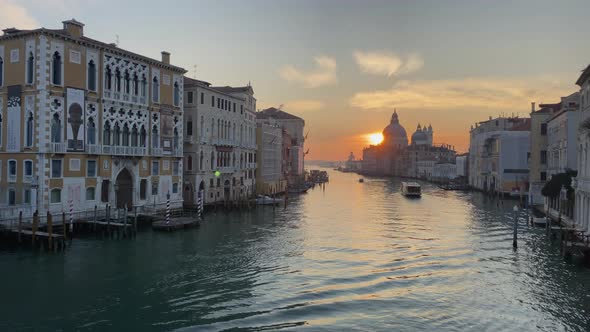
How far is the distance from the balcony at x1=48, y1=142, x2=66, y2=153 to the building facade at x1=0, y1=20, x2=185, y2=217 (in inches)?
2.2

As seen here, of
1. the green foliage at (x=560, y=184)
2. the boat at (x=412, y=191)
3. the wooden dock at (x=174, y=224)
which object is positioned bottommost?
the wooden dock at (x=174, y=224)

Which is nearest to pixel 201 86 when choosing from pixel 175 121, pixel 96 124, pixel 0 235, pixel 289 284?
pixel 175 121

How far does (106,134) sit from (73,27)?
6.72 metres

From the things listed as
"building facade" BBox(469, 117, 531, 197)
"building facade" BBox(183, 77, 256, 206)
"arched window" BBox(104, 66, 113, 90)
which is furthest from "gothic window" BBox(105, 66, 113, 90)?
"building facade" BBox(469, 117, 531, 197)

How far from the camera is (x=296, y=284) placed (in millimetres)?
20047

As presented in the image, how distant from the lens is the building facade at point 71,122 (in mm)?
29188

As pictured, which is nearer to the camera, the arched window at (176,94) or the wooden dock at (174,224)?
the wooden dock at (174,224)

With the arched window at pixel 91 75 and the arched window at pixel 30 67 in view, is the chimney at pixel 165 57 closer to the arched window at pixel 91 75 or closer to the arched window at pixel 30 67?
the arched window at pixel 91 75

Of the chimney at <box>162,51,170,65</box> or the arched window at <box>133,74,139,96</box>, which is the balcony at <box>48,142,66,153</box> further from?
the chimney at <box>162,51,170,65</box>

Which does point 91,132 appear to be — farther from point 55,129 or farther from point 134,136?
point 134,136

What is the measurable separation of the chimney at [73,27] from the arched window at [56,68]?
182 centimetres

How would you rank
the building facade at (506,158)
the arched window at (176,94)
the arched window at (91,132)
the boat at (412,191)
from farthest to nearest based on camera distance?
the boat at (412,191) → the building facade at (506,158) → the arched window at (176,94) → the arched window at (91,132)

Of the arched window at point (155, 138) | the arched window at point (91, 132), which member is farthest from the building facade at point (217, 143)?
the arched window at point (91, 132)

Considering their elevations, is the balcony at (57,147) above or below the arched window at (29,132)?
below
